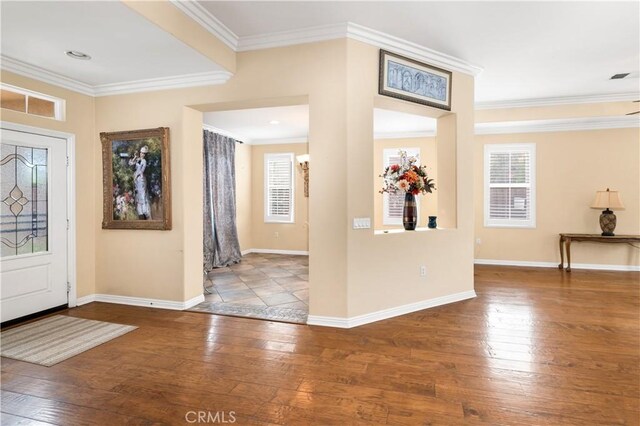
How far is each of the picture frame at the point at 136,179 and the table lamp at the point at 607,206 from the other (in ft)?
23.1

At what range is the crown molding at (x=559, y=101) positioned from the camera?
571 centimetres

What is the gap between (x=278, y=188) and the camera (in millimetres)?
8211

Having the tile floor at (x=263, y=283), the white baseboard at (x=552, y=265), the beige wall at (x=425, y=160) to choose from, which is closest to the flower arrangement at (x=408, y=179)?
the tile floor at (x=263, y=283)

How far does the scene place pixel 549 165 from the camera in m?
6.50

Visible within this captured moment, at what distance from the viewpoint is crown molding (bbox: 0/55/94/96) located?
3.51 m

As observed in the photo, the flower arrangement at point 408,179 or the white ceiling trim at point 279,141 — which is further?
the white ceiling trim at point 279,141

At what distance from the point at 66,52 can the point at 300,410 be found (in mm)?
3820

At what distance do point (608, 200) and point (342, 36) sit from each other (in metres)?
5.63

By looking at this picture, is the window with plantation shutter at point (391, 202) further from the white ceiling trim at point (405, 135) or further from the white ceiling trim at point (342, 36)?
the white ceiling trim at point (342, 36)

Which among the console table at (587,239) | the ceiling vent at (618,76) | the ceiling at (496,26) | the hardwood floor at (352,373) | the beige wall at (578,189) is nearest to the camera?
the hardwood floor at (352,373)

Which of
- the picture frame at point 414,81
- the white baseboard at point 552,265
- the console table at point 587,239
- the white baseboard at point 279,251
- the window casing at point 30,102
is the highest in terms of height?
the picture frame at point 414,81

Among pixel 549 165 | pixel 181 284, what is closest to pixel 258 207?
pixel 181 284

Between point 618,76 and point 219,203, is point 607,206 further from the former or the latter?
point 219,203

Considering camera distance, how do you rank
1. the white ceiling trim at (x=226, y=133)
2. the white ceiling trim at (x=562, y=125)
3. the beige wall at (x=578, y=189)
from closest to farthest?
the white ceiling trim at (x=562, y=125) → the beige wall at (x=578, y=189) → the white ceiling trim at (x=226, y=133)
